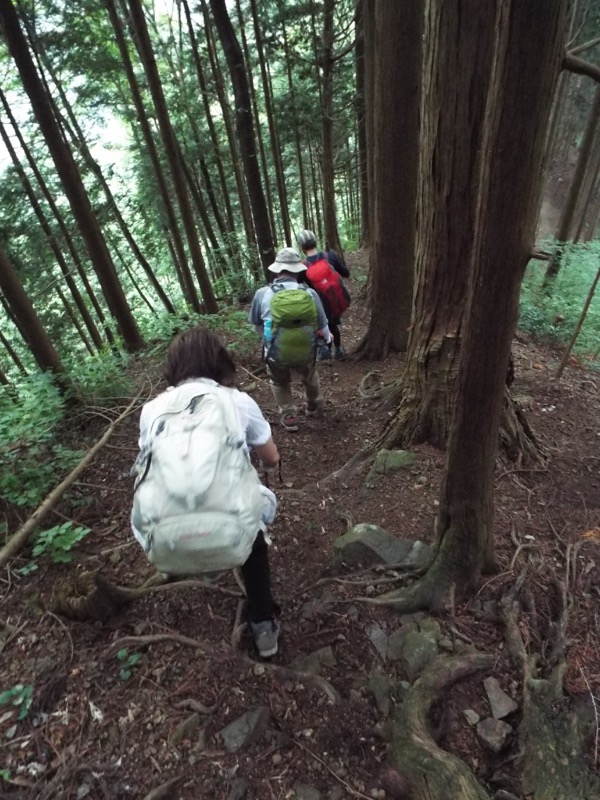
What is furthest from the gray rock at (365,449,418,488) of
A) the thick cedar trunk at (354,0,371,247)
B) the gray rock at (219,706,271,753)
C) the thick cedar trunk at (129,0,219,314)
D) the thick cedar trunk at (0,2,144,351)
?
the thick cedar trunk at (354,0,371,247)

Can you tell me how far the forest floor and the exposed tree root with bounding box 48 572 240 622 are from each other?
2.7 inches

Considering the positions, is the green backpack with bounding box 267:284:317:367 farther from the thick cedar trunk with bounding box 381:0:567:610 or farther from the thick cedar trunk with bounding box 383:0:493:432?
the thick cedar trunk with bounding box 381:0:567:610

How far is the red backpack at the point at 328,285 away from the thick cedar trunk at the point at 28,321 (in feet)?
11.5

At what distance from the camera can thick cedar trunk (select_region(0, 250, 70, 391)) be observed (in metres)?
5.15

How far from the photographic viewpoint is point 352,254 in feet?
53.1

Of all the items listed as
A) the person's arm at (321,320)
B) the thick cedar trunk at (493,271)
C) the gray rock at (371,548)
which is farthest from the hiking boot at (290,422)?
the thick cedar trunk at (493,271)

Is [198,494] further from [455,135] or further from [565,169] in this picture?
[565,169]

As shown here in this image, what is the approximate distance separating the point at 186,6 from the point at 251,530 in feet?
50.9

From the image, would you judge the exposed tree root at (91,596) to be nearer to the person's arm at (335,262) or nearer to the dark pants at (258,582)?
the dark pants at (258,582)

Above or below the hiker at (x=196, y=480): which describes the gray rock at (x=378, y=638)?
below

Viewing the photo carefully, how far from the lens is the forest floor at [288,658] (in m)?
2.13

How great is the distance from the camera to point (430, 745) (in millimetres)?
2090

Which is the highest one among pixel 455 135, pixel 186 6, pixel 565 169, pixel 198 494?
pixel 186 6

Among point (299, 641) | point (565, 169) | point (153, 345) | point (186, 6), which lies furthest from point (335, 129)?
point (565, 169)
